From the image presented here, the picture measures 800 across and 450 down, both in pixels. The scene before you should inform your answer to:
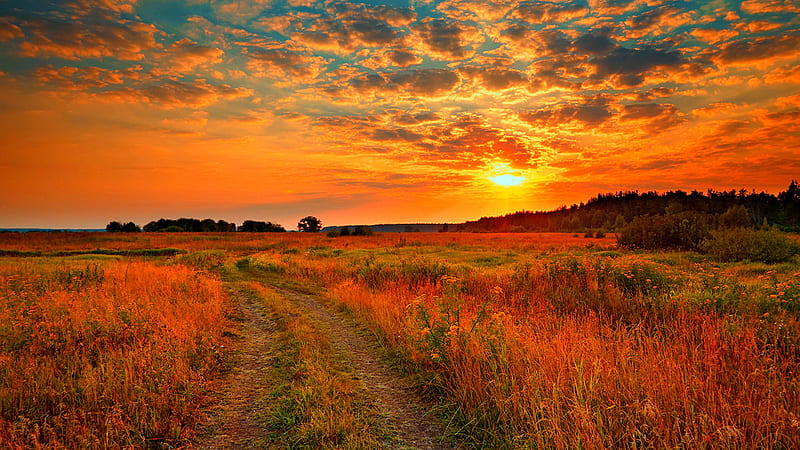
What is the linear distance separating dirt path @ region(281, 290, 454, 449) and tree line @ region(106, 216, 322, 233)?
340 ft

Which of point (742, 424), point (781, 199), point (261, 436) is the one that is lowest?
point (261, 436)

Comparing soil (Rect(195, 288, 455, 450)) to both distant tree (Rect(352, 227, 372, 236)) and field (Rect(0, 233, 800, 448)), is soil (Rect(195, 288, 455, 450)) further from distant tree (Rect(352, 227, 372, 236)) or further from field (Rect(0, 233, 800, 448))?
distant tree (Rect(352, 227, 372, 236))

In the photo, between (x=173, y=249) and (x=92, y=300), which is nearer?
(x=92, y=300)

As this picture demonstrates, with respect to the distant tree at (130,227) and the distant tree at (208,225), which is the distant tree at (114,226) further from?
the distant tree at (208,225)

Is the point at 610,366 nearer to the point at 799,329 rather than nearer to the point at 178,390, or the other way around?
the point at 799,329

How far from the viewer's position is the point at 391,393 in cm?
694

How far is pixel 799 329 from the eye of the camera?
7664mm

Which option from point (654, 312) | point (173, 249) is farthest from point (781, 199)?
point (173, 249)

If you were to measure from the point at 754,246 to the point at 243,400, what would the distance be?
3060cm

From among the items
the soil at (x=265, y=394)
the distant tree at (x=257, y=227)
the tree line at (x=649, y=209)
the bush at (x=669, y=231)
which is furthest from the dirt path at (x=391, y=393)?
the distant tree at (x=257, y=227)

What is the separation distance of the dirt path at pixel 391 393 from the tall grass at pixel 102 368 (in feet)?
9.73

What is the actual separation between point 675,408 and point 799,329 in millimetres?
5275

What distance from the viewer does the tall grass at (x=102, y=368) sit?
5305 millimetres

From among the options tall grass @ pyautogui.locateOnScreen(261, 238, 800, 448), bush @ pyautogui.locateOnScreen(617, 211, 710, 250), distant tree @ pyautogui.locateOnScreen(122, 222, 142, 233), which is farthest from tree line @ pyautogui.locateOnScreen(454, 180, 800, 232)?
distant tree @ pyautogui.locateOnScreen(122, 222, 142, 233)
